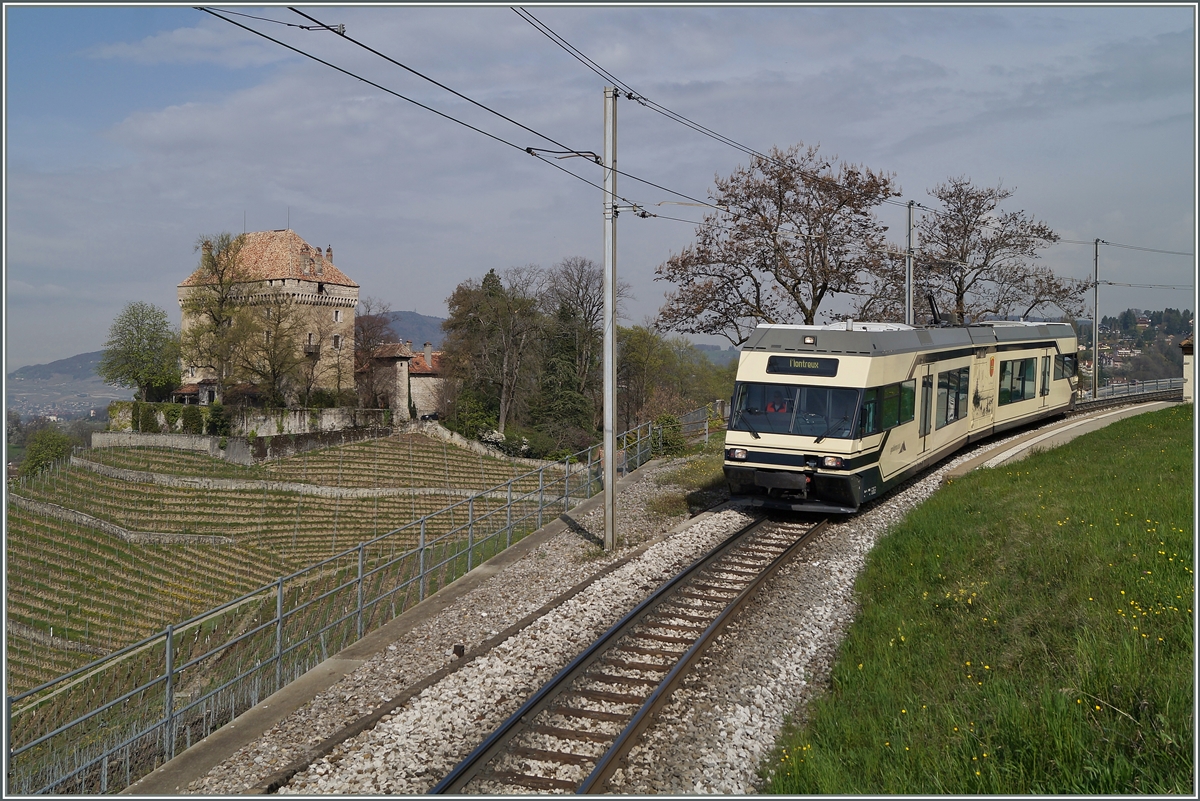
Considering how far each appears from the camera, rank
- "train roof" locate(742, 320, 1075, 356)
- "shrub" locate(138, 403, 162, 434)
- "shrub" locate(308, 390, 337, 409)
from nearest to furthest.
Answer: "train roof" locate(742, 320, 1075, 356) → "shrub" locate(138, 403, 162, 434) → "shrub" locate(308, 390, 337, 409)

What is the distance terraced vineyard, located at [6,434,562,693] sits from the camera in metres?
37.4

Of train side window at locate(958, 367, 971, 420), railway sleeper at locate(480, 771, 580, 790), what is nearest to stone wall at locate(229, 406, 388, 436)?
train side window at locate(958, 367, 971, 420)

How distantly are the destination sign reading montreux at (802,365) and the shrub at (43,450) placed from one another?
66201 millimetres

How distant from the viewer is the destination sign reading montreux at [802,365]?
48.8 feet

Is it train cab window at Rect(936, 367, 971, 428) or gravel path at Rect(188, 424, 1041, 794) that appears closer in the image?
gravel path at Rect(188, 424, 1041, 794)

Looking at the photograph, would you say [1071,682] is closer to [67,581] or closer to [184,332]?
[67,581]

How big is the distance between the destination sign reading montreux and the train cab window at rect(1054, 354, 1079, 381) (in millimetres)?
15299

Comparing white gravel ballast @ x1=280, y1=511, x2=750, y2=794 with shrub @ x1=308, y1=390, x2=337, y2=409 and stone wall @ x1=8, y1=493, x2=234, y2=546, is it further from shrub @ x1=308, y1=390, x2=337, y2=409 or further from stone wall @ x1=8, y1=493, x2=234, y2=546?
shrub @ x1=308, y1=390, x2=337, y2=409

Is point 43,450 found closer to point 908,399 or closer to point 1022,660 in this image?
point 908,399

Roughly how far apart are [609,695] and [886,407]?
29.7ft

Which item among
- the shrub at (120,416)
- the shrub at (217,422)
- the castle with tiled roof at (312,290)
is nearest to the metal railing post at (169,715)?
the shrub at (217,422)

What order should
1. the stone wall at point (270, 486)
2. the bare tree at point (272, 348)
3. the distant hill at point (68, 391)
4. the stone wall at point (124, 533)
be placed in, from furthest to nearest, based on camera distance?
the bare tree at point (272, 348) < the stone wall at point (270, 486) < the stone wall at point (124, 533) < the distant hill at point (68, 391)

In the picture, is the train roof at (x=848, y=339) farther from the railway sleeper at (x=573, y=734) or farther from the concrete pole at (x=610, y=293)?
the railway sleeper at (x=573, y=734)

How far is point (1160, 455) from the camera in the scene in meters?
16.3
